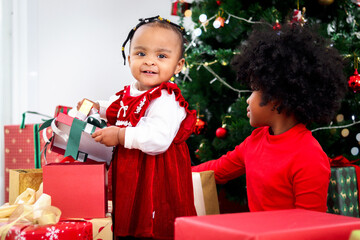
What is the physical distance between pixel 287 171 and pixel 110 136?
48 cm

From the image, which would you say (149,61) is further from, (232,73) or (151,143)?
(232,73)

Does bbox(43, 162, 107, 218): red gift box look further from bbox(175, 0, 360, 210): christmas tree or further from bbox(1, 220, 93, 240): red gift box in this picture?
bbox(175, 0, 360, 210): christmas tree

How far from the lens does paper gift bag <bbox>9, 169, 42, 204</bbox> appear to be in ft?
4.18

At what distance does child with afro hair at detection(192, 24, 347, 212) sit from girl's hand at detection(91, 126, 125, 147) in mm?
387

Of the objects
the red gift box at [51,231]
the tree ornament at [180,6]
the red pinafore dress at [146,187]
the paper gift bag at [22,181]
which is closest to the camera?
the red gift box at [51,231]

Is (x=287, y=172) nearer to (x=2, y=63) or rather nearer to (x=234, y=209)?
(x=234, y=209)

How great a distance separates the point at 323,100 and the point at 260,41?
24 centimetres

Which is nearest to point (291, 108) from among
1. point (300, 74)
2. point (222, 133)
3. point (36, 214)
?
point (300, 74)

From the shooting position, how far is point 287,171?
107 cm

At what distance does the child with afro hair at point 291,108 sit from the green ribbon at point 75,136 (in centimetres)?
49

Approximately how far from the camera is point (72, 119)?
1.08m

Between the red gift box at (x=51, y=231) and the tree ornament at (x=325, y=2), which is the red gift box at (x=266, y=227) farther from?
the tree ornament at (x=325, y=2)

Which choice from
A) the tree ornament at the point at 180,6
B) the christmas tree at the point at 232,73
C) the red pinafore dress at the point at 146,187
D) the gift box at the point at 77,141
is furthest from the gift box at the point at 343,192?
the tree ornament at the point at 180,6

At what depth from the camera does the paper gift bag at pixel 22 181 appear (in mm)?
1274
